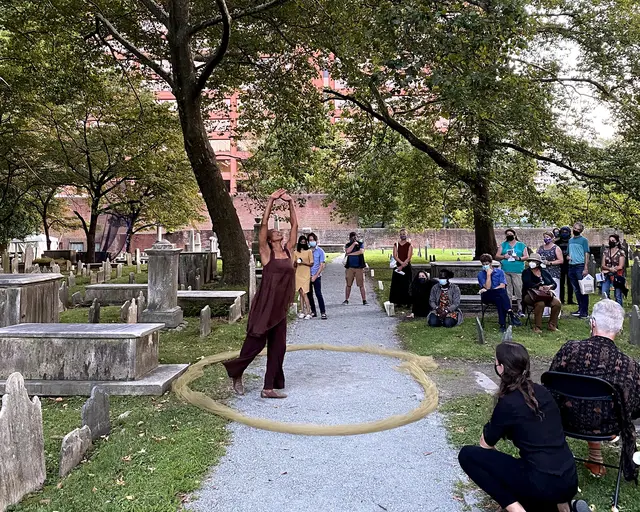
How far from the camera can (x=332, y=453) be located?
4660 millimetres

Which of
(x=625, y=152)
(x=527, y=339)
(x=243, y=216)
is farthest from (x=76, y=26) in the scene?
(x=243, y=216)

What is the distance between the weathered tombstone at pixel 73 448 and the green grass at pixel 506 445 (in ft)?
10.4

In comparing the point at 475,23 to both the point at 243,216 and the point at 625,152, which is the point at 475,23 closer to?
the point at 625,152

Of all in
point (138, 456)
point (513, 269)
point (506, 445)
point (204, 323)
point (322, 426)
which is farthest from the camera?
point (513, 269)

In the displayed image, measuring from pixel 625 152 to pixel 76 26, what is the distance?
16208 millimetres

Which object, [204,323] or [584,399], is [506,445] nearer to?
[584,399]

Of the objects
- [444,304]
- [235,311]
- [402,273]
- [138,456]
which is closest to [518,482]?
[138,456]

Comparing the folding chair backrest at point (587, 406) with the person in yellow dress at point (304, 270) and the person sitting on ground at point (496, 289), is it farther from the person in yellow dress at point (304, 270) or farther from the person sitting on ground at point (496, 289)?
the person in yellow dress at point (304, 270)

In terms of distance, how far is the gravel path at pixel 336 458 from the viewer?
12.6 feet

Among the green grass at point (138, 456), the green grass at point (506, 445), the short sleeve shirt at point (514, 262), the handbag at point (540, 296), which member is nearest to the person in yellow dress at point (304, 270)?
→ the short sleeve shirt at point (514, 262)

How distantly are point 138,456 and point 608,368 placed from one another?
371cm

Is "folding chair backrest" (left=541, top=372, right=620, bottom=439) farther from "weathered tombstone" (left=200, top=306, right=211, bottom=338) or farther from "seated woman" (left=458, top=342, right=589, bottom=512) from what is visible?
"weathered tombstone" (left=200, top=306, right=211, bottom=338)

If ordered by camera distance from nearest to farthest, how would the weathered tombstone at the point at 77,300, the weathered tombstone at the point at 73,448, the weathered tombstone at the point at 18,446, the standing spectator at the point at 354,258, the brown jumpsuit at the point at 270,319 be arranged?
the weathered tombstone at the point at 18,446 → the weathered tombstone at the point at 73,448 → the brown jumpsuit at the point at 270,319 → the standing spectator at the point at 354,258 → the weathered tombstone at the point at 77,300

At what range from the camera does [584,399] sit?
3873mm
